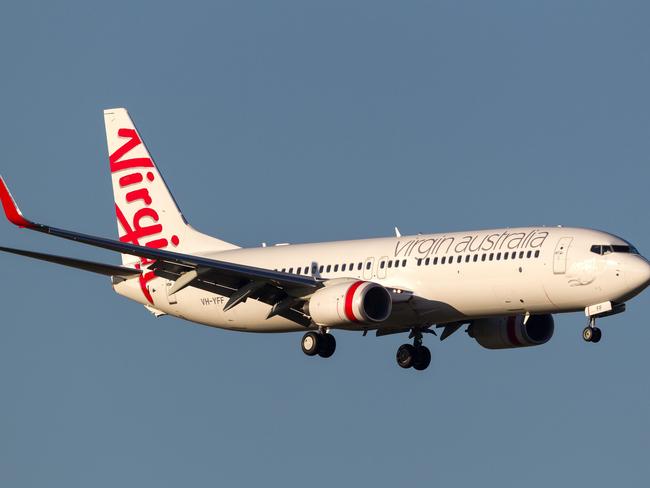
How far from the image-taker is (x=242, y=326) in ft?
226

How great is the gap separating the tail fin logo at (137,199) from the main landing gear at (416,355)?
39.8 feet

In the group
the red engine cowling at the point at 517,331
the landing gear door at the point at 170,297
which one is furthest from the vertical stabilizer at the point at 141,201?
the red engine cowling at the point at 517,331

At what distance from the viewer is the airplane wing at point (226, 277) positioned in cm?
6244

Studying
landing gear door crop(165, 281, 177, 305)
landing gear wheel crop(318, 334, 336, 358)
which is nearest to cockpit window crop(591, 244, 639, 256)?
landing gear wheel crop(318, 334, 336, 358)

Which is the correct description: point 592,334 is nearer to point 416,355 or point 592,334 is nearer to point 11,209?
point 416,355

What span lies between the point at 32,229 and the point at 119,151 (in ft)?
63.1

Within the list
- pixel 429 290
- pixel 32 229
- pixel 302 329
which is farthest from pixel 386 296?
pixel 32 229

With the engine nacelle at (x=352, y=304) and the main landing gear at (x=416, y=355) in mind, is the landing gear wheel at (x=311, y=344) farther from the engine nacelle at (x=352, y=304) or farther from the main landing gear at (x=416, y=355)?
the main landing gear at (x=416, y=355)

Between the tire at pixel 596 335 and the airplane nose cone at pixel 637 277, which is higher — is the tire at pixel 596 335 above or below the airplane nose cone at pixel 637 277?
below

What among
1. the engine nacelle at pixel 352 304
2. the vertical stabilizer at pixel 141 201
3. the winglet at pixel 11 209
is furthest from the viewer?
the vertical stabilizer at pixel 141 201

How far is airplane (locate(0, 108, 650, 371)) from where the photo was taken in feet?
197

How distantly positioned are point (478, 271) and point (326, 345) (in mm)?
7112

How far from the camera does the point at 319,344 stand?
64938 millimetres

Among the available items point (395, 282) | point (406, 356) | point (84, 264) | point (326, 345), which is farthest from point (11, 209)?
point (406, 356)
